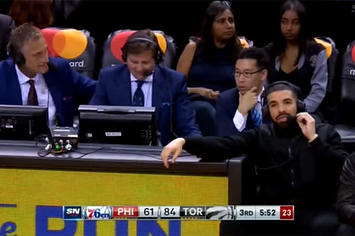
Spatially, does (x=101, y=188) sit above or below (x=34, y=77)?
below

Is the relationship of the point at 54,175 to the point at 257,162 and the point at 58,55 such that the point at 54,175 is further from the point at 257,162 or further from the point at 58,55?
the point at 58,55

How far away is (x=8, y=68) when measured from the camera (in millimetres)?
4621

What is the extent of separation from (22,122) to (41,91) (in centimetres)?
63

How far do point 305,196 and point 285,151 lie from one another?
0.21 meters

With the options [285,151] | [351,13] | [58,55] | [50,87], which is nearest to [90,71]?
[58,55]

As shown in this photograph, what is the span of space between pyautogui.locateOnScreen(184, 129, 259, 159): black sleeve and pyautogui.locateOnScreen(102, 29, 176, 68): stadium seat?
1.87 m

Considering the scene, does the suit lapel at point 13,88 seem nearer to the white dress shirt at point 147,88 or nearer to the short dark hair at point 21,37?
the short dark hair at point 21,37

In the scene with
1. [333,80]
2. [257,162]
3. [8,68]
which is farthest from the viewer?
[333,80]

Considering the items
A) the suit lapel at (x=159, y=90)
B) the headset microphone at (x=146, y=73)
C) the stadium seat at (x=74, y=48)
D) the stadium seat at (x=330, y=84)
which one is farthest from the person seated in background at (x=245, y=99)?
the stadium seat at (x=74, y=48)

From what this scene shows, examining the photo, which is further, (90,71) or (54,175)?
(90,71)

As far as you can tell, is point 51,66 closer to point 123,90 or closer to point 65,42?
point 123,90

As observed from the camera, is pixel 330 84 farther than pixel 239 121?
Yes

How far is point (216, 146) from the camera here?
3861 mm

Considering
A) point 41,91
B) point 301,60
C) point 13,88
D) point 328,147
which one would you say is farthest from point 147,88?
point 301,60
